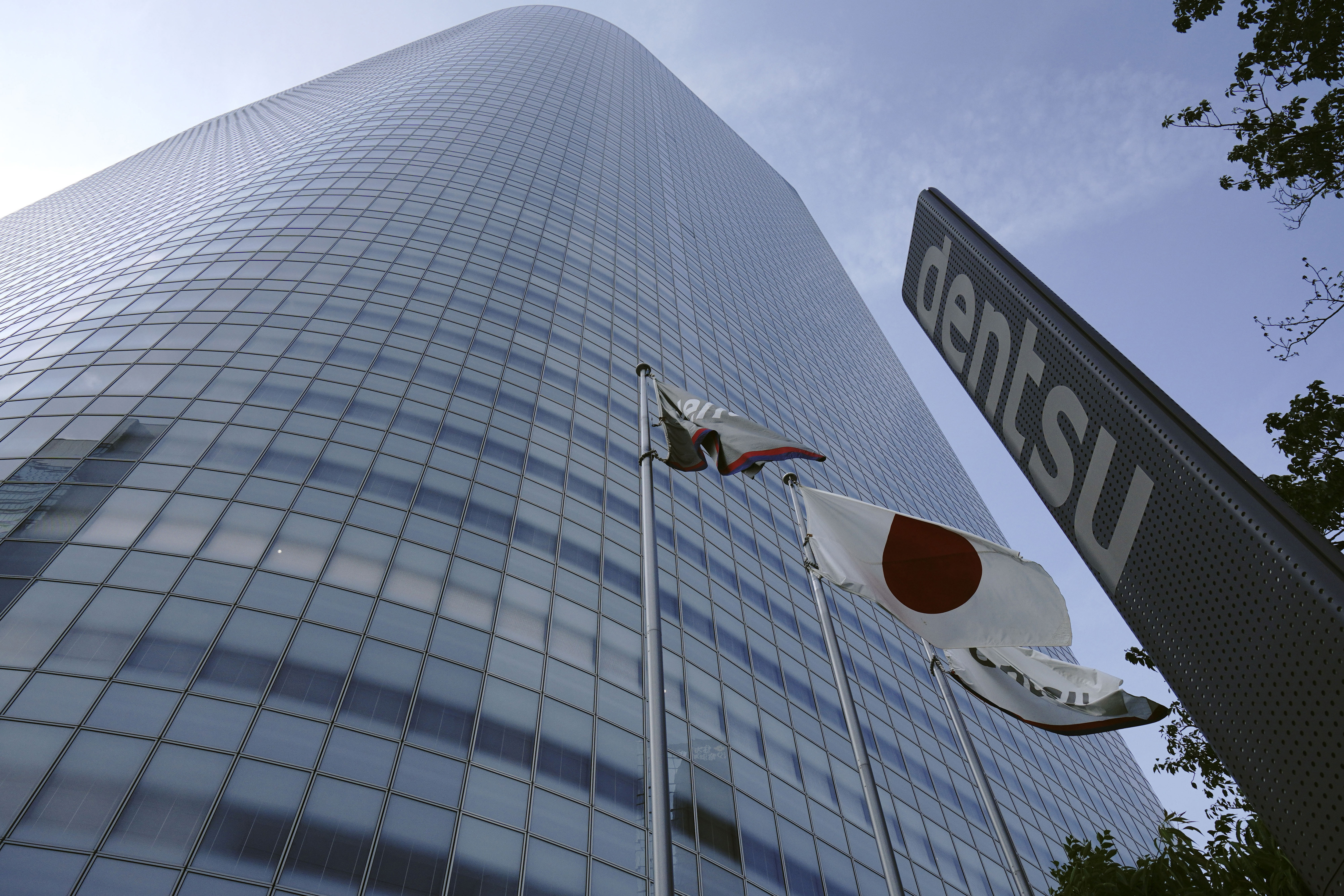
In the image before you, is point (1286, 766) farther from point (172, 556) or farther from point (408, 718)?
point (172, 556)

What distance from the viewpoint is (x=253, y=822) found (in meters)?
13.6

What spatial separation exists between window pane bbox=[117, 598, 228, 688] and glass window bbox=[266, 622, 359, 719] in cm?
161

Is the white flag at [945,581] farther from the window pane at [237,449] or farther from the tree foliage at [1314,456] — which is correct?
the window pane at [237,449]

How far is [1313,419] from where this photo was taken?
1162cm

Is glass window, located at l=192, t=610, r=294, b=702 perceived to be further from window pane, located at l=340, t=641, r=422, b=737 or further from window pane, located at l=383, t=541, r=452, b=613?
window pane, located at l=383, t=541, r=452, b=613

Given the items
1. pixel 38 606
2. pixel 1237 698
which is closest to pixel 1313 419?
pixel 1237 698

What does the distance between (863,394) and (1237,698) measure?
73.0m

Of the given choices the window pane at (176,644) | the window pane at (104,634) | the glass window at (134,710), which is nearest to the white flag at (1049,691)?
the glass window at (134,710)

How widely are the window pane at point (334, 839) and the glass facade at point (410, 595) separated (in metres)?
0.06

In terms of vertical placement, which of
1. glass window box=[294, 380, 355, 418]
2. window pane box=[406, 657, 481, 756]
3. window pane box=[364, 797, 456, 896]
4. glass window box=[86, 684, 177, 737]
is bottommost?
window pane box=[364, 797, 456, 896]

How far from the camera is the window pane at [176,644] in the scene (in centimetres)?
1532

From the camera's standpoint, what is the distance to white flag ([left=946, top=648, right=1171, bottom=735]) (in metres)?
9.59

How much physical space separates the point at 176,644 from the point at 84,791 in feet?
11.4

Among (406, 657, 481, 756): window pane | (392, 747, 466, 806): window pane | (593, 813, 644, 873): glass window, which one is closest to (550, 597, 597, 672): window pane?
(406, 657, 481, 756): window pane
